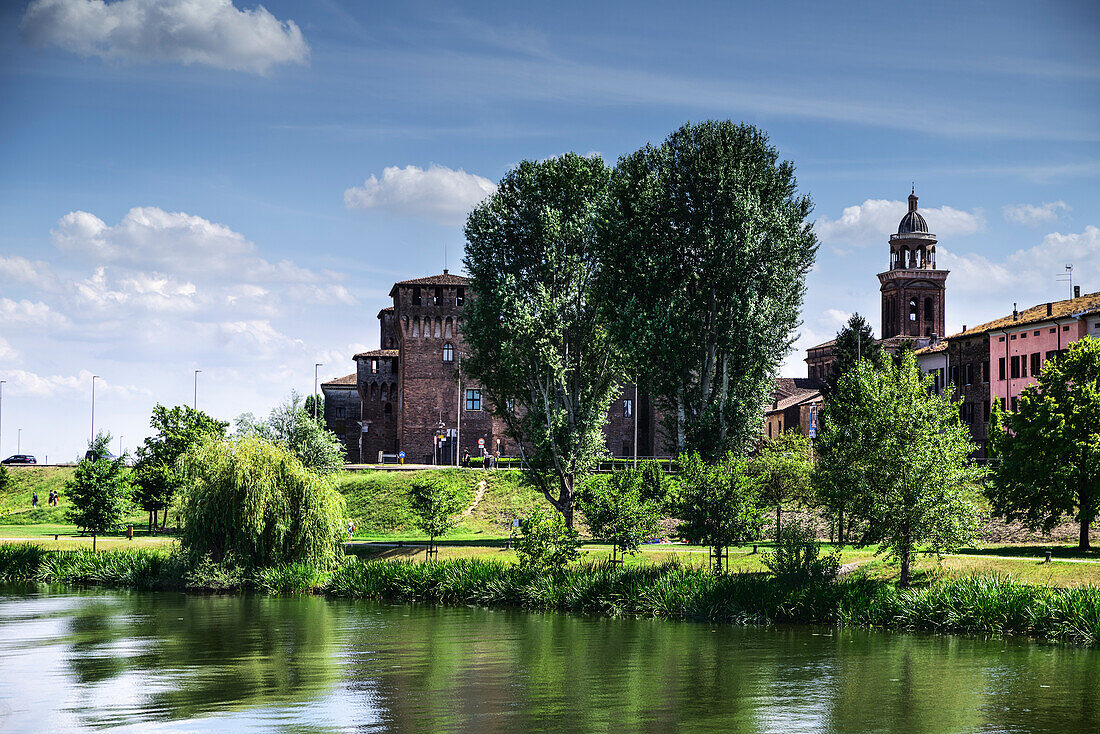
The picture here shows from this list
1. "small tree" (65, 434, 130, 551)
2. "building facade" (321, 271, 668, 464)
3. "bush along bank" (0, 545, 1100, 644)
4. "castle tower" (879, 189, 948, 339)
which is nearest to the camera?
"bush along bank" (0, 545, 1100, 644)

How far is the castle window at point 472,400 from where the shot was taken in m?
104

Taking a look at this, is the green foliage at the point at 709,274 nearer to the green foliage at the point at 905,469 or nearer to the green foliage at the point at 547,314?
the green foliage at the point at 547,314

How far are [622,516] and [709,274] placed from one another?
12190 mm

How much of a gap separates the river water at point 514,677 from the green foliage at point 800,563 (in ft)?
9.51

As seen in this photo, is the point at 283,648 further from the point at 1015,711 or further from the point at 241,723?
the point at 1015,711

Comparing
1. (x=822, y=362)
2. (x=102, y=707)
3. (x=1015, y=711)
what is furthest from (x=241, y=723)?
(x=822, y=362)

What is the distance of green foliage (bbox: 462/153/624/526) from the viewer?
51156 millimetres

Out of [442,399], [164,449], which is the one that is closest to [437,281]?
[442,399]

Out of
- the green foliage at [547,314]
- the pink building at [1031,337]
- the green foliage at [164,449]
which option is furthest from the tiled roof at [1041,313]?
the green foliage at [164,449]

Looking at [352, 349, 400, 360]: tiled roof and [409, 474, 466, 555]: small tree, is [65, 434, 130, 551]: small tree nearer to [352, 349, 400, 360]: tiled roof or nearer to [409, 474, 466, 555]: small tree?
[409, 474, 466, 555]: small tree

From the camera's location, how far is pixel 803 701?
22016 mm

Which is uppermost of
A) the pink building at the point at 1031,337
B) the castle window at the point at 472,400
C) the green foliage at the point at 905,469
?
the pink building at the point at 1031,337

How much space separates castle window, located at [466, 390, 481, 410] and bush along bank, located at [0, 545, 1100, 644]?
54.8 m

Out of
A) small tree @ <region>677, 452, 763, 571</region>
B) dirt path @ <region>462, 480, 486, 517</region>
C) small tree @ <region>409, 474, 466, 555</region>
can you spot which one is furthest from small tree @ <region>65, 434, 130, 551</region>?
small tree @ <region>677, 452, 763, 571</region>
